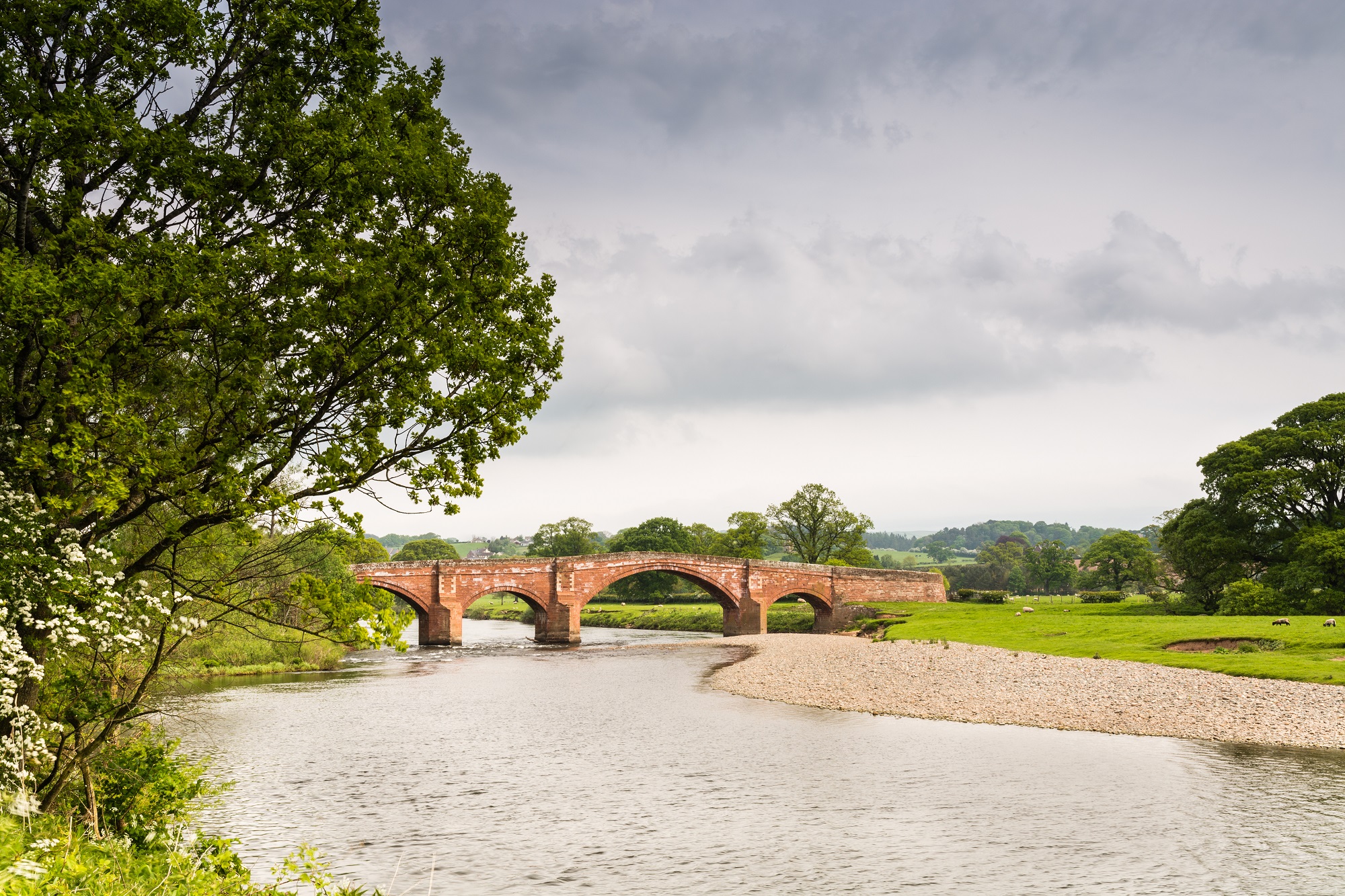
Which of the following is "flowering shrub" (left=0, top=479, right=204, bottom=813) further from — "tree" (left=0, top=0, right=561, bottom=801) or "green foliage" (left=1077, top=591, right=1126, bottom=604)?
"green foliage" (left=1077, top=591, right=1126, bottom=604)

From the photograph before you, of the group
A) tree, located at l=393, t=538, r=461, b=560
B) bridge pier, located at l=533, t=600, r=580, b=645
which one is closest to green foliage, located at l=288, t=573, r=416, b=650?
bridge pier, located at l=533, t=600, r=580, b=645

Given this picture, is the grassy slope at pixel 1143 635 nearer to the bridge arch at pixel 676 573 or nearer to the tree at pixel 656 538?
the bridge arch at pixel 676 573

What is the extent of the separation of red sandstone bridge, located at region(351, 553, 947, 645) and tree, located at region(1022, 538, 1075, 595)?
1808 inches

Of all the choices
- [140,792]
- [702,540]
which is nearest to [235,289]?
[140,792]

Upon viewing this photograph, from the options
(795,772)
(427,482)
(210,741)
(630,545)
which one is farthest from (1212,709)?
(630,545)

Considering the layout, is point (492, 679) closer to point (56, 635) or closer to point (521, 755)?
point (521, 755)

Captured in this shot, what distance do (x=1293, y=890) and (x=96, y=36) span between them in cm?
1707

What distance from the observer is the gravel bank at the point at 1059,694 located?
67.3 feet

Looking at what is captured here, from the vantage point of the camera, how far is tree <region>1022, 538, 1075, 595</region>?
346 feet

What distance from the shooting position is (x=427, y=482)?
9.48m

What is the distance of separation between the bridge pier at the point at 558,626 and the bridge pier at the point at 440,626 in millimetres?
5857

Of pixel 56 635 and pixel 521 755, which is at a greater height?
pixel 56 635

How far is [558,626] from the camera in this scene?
5666 centimetres

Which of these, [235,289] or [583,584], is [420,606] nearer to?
[583,584]
